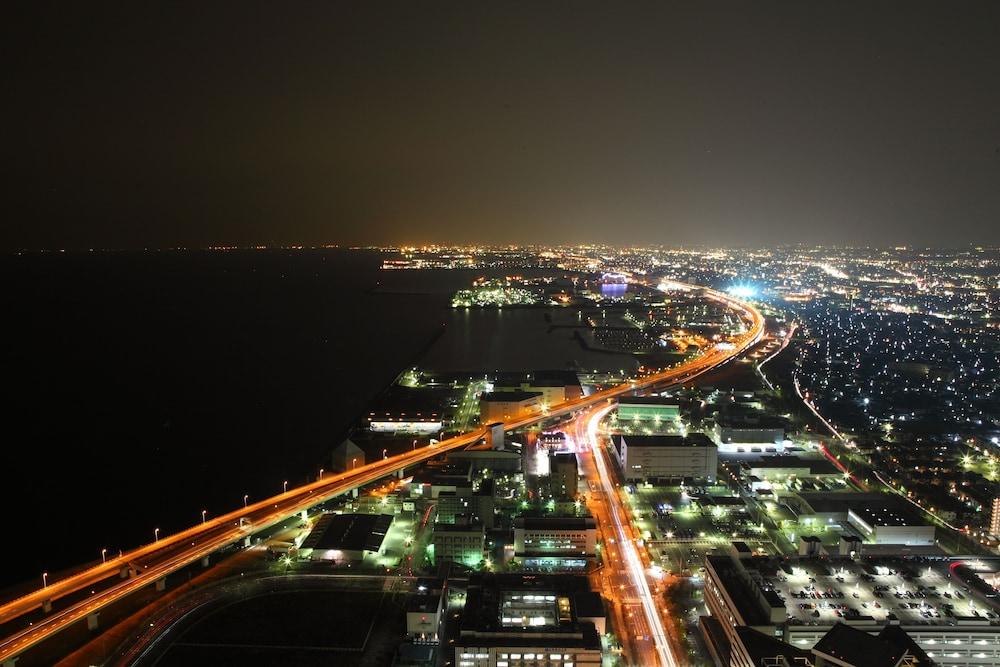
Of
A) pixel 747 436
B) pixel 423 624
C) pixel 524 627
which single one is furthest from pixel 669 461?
pixel 423 624

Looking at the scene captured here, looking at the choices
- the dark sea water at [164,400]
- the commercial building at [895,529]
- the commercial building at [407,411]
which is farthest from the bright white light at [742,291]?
the commercial building at [895,529]

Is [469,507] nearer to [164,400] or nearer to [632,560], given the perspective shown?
[632,560]

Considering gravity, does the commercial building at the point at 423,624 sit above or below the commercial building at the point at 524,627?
below

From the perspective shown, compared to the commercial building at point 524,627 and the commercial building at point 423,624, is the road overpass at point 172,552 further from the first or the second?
the commercial building at point 524,627

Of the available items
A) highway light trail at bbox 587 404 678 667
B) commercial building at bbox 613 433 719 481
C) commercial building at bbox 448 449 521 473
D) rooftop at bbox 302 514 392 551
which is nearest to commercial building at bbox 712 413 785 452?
commercial building at bbox 613 433 719 481

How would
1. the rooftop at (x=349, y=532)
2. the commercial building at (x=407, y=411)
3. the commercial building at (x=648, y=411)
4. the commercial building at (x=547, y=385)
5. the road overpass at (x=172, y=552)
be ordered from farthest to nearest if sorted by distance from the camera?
the commercial building at (x=547, y=385)
the commercial building at (x=648, y=411)
the commercial building at (x=407, y=411)
the rooftop at (x=349, y=532)
the road overpass at (x=172, y=552)

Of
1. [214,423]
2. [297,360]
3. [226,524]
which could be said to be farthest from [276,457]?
[297,360]

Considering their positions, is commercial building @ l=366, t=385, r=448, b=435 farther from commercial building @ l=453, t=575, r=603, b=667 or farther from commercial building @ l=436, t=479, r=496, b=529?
commercial building @ l=453, t=575, r=603, b=667

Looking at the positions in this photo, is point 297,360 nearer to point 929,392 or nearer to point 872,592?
point 872,592
